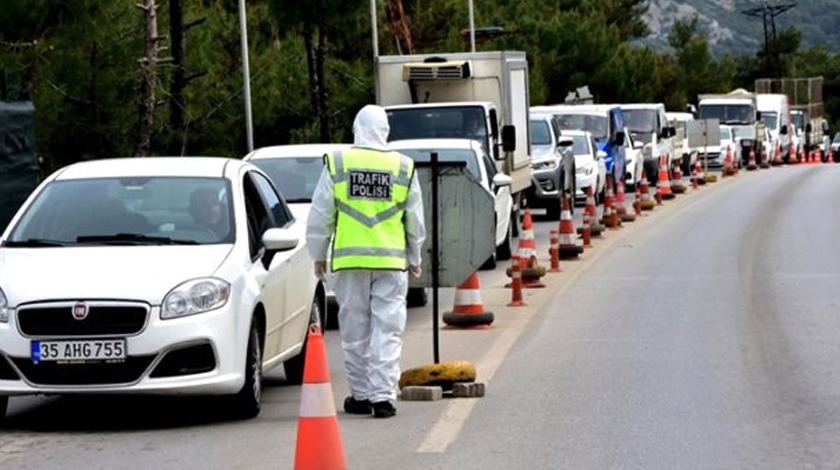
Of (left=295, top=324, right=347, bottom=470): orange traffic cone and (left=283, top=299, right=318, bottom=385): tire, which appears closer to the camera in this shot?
(left=295, top=324, right=347, bottom=470): orange traffic cone

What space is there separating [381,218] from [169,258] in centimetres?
126

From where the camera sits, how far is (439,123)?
93.1 feet

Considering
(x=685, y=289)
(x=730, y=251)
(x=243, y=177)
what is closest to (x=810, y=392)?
(x=243, y=177)

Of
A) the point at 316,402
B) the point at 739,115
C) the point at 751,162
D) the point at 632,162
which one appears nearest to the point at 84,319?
the point at 316,402

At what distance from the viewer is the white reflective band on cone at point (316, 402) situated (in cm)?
909

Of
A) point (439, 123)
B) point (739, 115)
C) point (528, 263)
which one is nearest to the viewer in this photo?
point (528, 263)

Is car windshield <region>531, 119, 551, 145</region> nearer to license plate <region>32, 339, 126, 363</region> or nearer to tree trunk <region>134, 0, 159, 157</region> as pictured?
tree trunk <region>134, 0, 159, 157</region>

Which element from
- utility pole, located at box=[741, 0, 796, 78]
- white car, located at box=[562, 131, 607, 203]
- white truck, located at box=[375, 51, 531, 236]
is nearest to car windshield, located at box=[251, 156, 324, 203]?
white truck, located at box=[375, 51, 531, 236]

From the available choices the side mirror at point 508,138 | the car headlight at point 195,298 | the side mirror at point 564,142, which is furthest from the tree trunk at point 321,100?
Result: the car headlight at point 195,298

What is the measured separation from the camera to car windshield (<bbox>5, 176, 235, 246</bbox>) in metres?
12.2

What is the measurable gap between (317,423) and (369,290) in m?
2.64

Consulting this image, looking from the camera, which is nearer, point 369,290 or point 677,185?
point 369,290

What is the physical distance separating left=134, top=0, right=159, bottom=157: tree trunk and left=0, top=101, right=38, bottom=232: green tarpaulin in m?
7.15

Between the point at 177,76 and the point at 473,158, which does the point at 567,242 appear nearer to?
the point at 473,158
